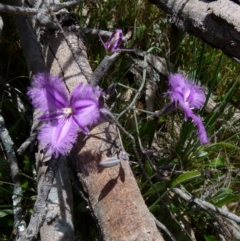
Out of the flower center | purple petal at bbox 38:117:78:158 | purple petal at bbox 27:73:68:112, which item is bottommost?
purple petal at bbox 38:117:78:158

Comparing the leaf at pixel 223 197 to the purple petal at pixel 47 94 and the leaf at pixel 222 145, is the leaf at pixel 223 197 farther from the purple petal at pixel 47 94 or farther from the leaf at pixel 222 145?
the purple petal at pixel 47 94

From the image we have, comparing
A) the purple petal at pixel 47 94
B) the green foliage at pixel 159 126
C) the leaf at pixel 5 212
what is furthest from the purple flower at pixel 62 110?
the leaf at pixel 5 212

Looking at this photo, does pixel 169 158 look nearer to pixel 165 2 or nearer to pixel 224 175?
pixel 224 175

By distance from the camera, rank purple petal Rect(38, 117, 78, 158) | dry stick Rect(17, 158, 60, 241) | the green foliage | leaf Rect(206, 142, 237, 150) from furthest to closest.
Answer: leaf Rect(206, 142, 237, 150), the green foliage, dry stick Rect(17, 158, 60, 241), purple petal Rect(38, 117, 78, 158)

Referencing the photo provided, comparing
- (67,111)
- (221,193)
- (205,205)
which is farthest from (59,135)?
(221,193)

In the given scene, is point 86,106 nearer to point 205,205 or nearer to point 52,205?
point 52,205

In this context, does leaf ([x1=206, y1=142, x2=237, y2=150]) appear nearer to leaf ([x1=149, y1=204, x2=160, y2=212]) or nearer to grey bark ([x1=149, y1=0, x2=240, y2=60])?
leaf ([x1=149, y1=204, x2=160, y2=212])

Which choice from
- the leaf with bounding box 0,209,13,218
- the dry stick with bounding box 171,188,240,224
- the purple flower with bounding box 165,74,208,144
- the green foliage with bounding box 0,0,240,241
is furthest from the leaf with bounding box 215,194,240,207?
the leaf with bounding box 0,209,13,218
